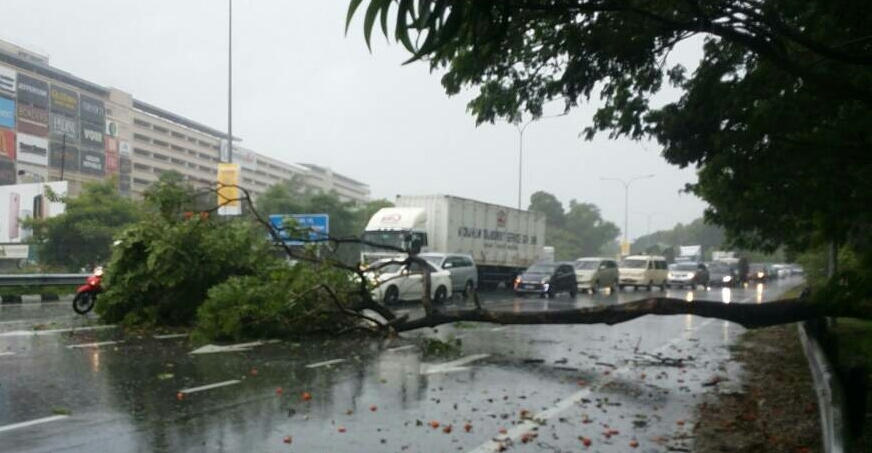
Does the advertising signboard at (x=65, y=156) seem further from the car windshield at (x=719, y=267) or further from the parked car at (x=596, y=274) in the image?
the car windshield at (x=719, y=267)

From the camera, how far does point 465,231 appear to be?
1441 inches

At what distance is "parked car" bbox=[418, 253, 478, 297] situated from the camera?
29.8m

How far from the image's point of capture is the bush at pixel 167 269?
1655 cm

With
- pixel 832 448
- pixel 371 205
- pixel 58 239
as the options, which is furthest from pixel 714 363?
pixel 371 205

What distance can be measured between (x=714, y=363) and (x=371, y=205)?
50925 millimetres

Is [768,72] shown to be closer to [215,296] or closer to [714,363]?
[714,363]

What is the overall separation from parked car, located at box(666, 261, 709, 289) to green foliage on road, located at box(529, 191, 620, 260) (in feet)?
129

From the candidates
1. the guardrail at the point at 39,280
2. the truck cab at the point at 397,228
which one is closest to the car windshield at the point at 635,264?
the truck cab at the point at 397,228

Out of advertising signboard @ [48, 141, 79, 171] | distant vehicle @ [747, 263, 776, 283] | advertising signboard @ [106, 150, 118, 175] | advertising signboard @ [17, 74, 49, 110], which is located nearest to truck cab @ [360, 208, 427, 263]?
advertising signboard @ [17, 74, 49, 110]

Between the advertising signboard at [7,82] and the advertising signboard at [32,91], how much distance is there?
0.72 metres

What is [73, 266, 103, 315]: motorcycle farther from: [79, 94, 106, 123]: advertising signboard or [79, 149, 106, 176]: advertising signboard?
[79, 94, 106, 123]: advertising signboard

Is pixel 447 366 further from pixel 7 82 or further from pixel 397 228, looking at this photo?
pixel 7 82

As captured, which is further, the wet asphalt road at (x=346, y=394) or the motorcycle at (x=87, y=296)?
the motorcycle at (x=87, y=296)

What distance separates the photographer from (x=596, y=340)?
17.1 m
